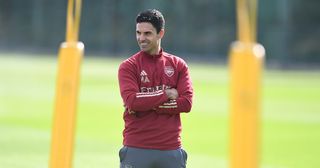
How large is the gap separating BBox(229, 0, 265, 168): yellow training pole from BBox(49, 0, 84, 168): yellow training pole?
3.14 ft

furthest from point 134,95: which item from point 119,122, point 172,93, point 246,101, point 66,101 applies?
point 119,122

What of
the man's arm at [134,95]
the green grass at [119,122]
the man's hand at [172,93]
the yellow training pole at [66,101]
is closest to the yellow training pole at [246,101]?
the yellow training pole at [66,101]

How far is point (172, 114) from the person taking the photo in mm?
6965

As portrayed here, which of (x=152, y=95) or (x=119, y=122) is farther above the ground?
(x=119, y=122)

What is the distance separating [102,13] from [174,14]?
580 centimetres

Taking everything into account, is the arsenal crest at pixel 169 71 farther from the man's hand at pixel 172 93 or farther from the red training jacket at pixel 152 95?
the man's hand at pixel 172 93

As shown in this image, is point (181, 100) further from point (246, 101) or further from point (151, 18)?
point (246, 101)

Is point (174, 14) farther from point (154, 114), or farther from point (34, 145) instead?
point (154, 114)

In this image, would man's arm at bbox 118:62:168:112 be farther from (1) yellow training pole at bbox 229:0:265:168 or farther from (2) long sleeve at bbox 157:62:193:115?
(1) yellow training pole at bbox 229:0:265:168

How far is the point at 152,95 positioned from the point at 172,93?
20cm

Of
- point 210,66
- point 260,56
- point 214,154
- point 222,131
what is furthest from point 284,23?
point 260,56

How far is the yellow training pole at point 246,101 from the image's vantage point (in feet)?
12.6

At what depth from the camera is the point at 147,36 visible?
6.79 m

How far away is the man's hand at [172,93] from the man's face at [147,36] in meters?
0.33
